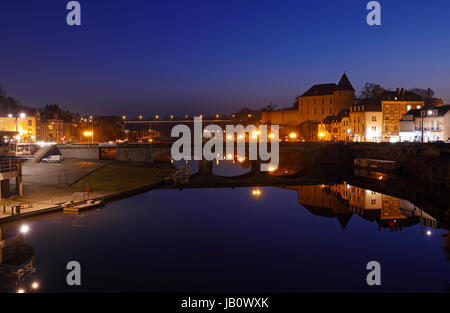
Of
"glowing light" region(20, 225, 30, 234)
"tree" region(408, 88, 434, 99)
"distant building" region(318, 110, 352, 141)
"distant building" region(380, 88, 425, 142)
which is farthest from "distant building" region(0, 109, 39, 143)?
"tree" region(408, 88, 434, 99)

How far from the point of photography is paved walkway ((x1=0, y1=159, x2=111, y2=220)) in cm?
3750

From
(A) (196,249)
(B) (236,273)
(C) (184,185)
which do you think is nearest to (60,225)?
(A) (196,249)

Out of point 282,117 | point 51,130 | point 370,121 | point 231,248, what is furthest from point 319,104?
point 231,248

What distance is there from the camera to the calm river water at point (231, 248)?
2264cm

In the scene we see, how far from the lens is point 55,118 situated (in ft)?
401

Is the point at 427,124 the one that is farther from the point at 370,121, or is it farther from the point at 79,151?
the point at 79,151

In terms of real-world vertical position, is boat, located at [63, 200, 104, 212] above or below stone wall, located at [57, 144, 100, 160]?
below

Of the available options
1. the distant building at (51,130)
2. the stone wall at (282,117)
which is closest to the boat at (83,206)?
the distant building at (51,130)

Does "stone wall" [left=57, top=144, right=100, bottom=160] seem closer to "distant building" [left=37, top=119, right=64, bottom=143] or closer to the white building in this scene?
"distant building" [left=37, top=119, right=64, bottom=143]

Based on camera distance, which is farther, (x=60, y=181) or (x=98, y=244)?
(x=60, y=181)

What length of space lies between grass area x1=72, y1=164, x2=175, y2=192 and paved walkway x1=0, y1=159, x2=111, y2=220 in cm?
166
